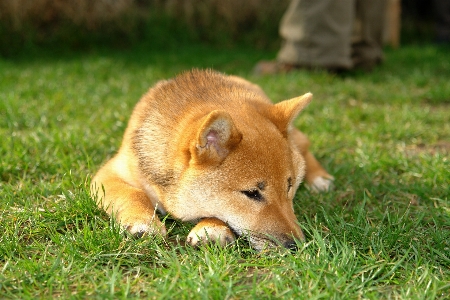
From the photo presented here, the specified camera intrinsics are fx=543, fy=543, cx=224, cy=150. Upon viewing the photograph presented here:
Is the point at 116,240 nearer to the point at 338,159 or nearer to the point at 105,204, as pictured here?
the point at 105,204

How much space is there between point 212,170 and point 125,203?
0.65 metres

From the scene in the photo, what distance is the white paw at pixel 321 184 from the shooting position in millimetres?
4207

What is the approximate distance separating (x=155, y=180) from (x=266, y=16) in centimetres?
789

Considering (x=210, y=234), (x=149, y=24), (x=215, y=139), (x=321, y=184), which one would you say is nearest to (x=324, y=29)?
(x=321, y=184)

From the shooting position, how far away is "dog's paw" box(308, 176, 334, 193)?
166 inches

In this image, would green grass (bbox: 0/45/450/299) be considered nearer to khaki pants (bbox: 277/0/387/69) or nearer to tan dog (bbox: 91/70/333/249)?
tan dog (bbox: 91/70/333/249)

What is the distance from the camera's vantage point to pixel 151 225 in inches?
125

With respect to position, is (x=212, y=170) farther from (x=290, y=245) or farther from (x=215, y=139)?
(x=290, y=245)

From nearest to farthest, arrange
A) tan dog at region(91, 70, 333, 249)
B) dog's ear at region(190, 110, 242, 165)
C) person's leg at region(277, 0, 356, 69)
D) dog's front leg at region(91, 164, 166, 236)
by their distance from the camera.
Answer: dog's ear at region(190, 110, 242, 165) < tan dog at region(91, 70, 333, 249) < dog's front leg at region(91, 164, 166, 236) < person's leg at region(277, 0, 356, 69)

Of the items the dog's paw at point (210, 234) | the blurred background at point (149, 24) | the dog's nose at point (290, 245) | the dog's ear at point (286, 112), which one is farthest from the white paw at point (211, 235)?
the blurred background at point (149, 24)

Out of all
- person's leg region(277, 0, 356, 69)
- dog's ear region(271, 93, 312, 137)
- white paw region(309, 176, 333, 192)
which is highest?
dog's ear region(271, 93, 312, 137)

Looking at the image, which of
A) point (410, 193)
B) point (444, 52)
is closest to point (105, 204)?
point (410, 193)

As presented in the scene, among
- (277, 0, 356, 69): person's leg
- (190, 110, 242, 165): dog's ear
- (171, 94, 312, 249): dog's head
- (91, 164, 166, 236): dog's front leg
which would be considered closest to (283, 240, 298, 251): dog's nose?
(171, 94, 312, 249): dog's head

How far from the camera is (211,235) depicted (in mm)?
3082
